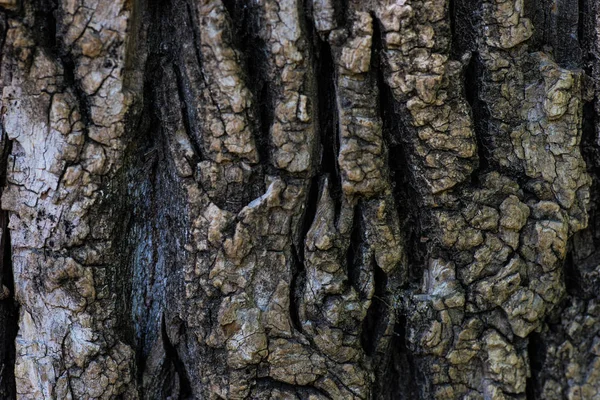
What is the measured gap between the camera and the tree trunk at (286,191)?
5.21 ft

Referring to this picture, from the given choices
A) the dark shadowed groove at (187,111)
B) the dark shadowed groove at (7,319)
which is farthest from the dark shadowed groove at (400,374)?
the dark shadowed groove at (7,319)

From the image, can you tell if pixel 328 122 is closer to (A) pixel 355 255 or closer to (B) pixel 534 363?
(A) pixel 355 255

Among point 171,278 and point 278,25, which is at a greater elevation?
point 278,25

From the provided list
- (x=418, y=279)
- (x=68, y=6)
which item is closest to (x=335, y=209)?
(x=418, y=279)

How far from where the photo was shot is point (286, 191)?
166 centimetres

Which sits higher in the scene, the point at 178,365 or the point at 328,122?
the point at 328,122

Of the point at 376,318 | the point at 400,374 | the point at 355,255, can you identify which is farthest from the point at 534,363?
the point at 355,255

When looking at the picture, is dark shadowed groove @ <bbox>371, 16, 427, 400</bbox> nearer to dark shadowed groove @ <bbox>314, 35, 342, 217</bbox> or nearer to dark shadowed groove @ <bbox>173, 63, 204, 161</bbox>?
dark shadowed groove @ <bbox>314, 35, 342, 217</bbox>

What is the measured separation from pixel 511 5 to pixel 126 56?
0.99 m

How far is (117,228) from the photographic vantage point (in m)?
1.68

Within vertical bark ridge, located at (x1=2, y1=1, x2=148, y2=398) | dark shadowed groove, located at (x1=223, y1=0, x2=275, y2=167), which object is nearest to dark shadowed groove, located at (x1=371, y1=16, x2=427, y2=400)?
dark shadowed groove, located at (x1=223, y1=0, x2=275, y2=167)

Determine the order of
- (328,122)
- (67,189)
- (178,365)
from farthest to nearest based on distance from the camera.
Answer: (178,365) < (328,122) < (67,189)

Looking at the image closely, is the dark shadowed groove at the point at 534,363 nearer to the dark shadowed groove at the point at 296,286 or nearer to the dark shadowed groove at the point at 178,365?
the dark shadowed groove at the point at 296,286

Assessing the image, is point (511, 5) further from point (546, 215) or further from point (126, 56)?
point (126, 56)
